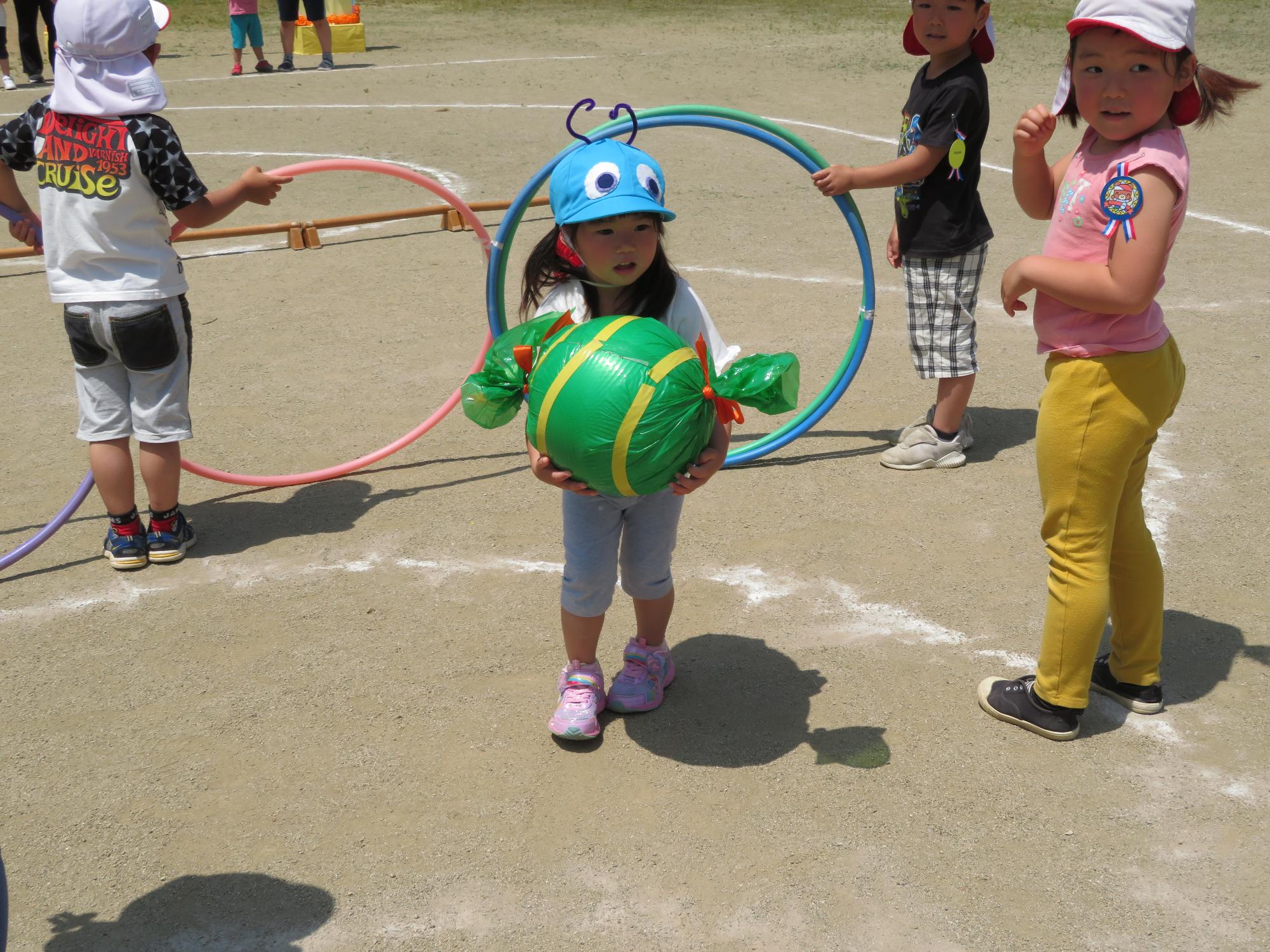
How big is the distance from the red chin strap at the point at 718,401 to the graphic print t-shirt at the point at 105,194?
2.15m

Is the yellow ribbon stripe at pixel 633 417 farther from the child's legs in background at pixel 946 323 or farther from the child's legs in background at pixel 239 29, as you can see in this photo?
the child's legs in background at pixel 239 29

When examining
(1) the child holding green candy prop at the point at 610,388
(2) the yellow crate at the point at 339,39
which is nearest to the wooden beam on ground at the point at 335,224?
(1) the child holding green candy prop at the point at 610,388

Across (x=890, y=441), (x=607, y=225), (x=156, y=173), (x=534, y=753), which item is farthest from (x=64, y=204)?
(x=890, y=441)

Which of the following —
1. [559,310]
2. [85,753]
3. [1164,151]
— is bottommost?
[85,753]

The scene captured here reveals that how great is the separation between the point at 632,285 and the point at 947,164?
7.80ft

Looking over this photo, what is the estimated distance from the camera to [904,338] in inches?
278

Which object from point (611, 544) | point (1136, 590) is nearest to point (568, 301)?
point (611, 544)

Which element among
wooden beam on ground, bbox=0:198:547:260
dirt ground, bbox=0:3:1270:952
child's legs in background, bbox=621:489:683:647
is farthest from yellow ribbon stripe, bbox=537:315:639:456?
wooden beam on ground, bbox=0:198:547:260

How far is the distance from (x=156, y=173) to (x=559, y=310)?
189cm

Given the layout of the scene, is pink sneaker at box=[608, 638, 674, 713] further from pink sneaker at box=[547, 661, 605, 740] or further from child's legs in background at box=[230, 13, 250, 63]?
child's legs in background at box=[230, 13, 250, 63]

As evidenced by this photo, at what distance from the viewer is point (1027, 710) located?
147 inches

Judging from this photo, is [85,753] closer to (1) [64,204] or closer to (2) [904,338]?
(1) [64,204]

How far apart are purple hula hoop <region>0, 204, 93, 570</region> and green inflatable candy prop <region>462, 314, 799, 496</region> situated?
237 centimetres

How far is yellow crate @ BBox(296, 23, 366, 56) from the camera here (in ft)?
61.2
